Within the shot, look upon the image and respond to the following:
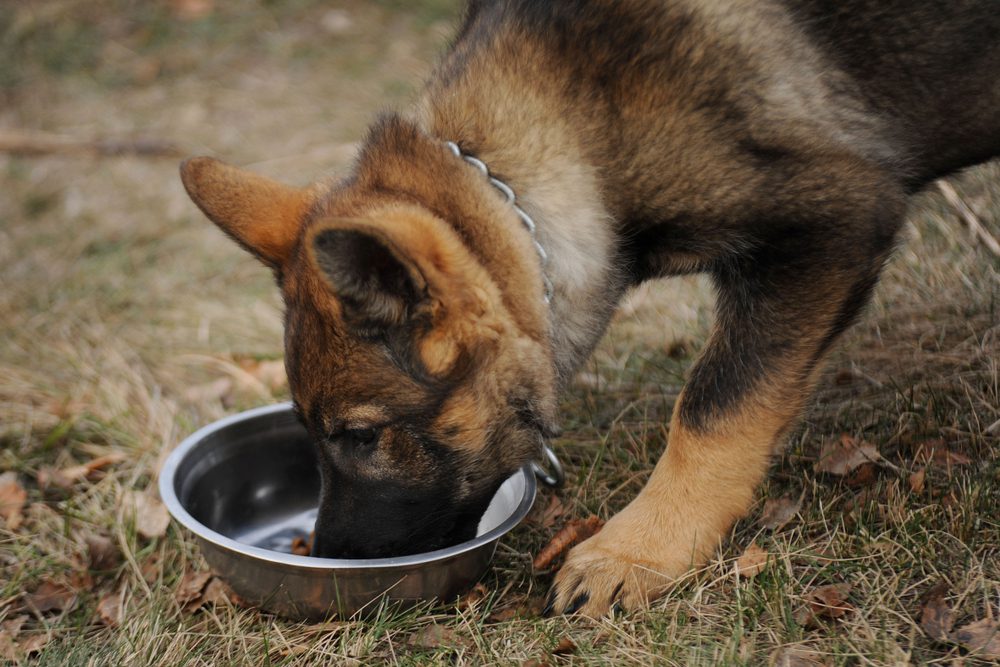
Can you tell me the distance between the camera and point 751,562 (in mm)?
2895

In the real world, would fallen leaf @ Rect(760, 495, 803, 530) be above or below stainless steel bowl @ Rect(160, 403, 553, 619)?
above

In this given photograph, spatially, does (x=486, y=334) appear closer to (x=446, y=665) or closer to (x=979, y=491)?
(x=446, y=665)

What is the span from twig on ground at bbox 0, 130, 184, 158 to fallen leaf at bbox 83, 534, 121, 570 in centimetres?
432

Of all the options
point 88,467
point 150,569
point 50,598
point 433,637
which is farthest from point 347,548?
point 88,467

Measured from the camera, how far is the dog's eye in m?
2.64

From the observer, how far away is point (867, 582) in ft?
8.98

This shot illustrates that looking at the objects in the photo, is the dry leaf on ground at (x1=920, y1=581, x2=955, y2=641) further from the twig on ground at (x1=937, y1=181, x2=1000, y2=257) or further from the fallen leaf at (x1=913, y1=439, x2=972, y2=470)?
the twig on ground at (x1=937, y1=181, x2=1000, y2=257)

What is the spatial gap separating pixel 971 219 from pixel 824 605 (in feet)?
8.21

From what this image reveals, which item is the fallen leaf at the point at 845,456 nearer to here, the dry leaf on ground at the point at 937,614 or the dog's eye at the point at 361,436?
the dry leaf on ground at the point at 937,614

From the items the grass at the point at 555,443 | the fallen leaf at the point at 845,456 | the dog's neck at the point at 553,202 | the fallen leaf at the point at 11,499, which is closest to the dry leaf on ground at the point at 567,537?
the grass at the point at 555,443

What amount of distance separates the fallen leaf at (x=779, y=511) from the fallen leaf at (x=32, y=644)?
226 cm

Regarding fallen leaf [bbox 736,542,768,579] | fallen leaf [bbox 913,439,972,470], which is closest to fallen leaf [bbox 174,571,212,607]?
fallen leaf [bbox 736,542,768,579]

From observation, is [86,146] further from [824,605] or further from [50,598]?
[824,605]

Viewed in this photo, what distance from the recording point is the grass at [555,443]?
2.73m
